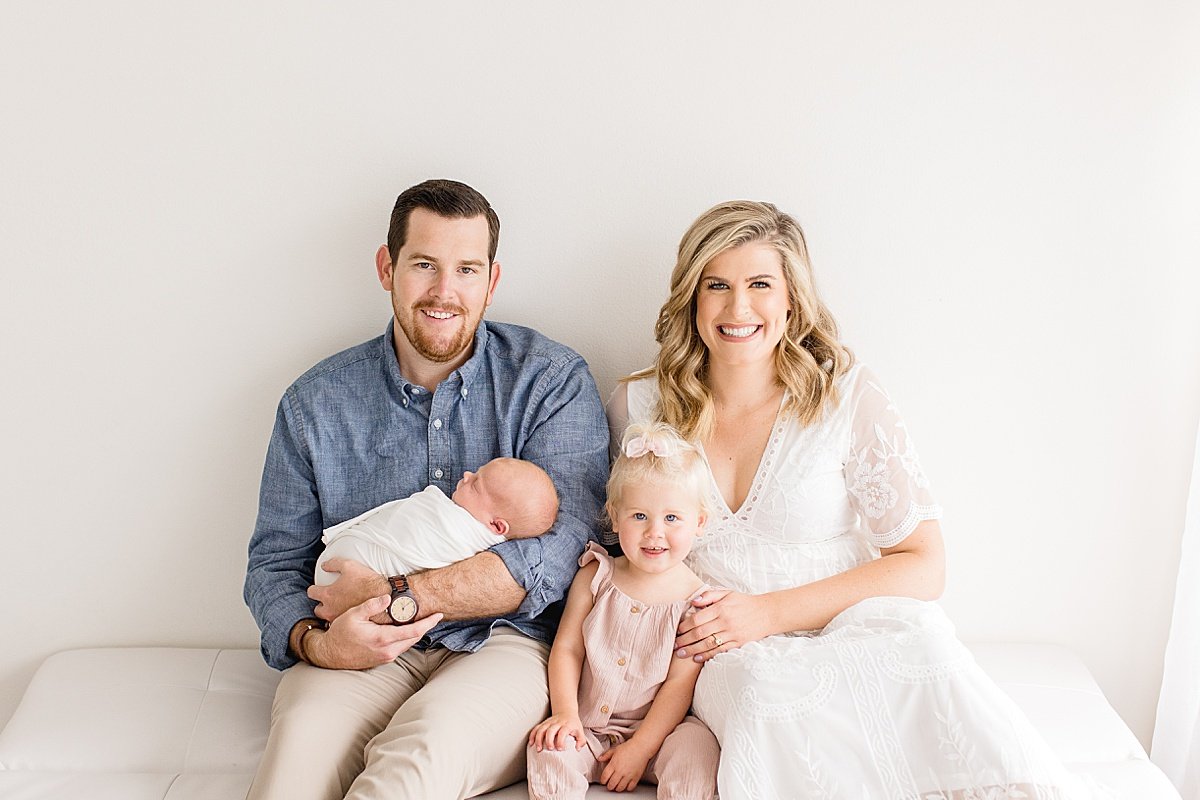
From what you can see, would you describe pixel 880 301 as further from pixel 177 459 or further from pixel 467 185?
pixel 177 459

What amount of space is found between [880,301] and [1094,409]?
21.9 inches

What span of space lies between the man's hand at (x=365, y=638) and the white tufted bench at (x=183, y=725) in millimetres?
247

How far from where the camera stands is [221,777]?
6.33 feet

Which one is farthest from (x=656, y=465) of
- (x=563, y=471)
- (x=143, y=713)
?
(x=143, y=713)

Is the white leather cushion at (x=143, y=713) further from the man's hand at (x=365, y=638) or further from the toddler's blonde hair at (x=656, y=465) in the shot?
the toddler's blonde hair at (x=656, y=465)

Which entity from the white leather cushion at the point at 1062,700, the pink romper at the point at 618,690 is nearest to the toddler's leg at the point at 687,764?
the pink romper at the point at 618,690

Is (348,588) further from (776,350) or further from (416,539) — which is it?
(776,350)

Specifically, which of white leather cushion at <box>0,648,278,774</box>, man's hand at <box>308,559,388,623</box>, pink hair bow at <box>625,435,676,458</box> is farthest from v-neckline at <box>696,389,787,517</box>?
white leather cushion at <box>0,648,278,774</box>

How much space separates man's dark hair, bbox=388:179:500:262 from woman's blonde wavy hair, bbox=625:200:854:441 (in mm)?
399

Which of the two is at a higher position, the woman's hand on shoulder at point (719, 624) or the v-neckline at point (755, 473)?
the v-neckline at point (755, 473)

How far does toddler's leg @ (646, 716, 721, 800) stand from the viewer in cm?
174

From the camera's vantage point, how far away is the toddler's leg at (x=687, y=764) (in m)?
1.74

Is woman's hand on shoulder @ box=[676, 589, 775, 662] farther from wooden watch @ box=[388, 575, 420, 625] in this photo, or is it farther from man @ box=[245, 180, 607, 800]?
wooden watch @ box=[388, 575, 420, 625]

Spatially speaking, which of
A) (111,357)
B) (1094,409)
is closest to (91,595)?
(111,357)
